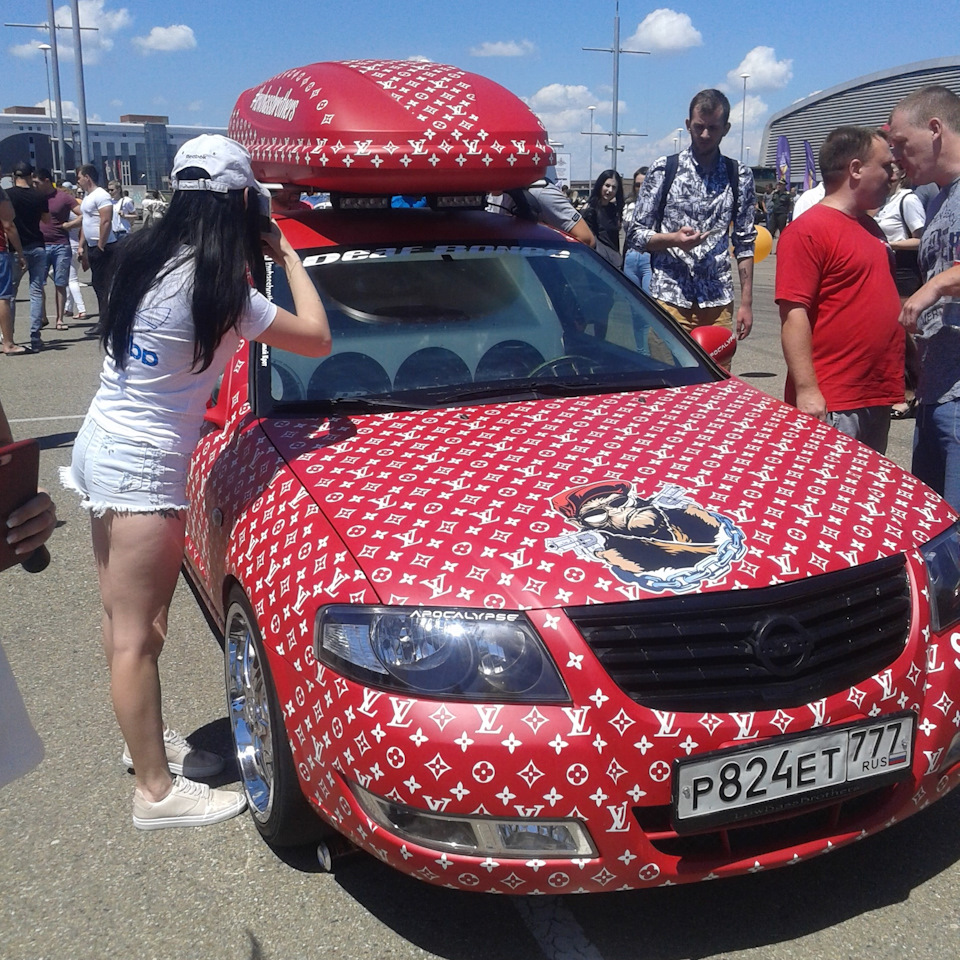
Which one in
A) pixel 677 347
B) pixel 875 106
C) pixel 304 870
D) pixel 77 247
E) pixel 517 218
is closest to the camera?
pixel 304 870

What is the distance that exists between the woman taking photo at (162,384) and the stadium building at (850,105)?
6362 centimetres

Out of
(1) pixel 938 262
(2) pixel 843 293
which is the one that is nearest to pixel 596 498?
(2) pixel 843 293

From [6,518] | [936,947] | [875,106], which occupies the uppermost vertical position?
[875,106]

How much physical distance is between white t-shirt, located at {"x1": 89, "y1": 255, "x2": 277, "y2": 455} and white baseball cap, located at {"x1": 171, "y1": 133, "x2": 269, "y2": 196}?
0.20 meters

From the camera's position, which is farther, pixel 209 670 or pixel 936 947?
pixel 209 670

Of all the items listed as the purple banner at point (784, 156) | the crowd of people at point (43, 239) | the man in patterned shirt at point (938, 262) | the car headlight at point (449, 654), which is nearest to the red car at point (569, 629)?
the car headlight at point (449, 654)

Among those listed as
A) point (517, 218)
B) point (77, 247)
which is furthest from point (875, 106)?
point (517, 218)

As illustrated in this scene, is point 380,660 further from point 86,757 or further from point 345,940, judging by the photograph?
point 86,757

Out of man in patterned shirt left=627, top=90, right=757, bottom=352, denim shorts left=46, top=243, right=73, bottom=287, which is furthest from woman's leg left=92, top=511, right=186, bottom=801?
denim shorts left=46, top=243, right=73, bottom=287

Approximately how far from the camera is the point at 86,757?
3.37 meters

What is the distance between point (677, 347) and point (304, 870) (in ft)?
7.03

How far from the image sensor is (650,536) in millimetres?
2525

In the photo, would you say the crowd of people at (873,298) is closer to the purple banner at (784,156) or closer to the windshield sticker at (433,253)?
the windshield sticker at (433,253)

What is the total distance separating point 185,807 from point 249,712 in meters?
0.31
